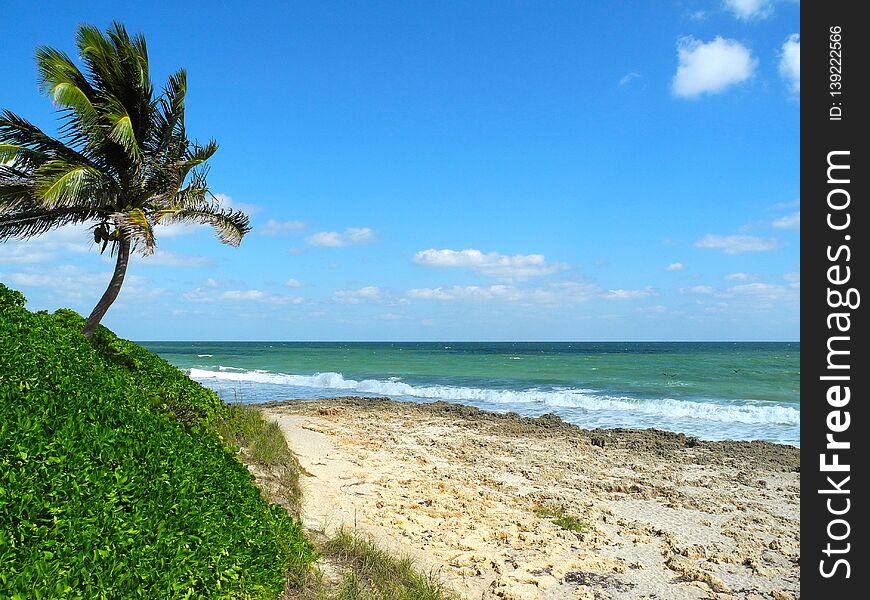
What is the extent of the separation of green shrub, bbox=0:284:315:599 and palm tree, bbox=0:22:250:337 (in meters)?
7.36

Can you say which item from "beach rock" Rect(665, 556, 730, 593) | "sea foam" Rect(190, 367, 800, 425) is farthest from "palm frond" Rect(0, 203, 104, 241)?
"sea foam" Rect(190, 367, 800, 425)

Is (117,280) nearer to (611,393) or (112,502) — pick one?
(112,502)

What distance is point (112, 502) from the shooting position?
Result: 321 cm

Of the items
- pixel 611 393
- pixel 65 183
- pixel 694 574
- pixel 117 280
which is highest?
pixel 65 183

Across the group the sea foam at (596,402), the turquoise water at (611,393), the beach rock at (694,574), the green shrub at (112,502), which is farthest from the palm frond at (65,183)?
the sea foam at (596,402)

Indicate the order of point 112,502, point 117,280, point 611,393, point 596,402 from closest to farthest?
1. point 112,502
2. point 117,280
3. point 596,402
4. point 611,393

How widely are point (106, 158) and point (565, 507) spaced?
12.2m

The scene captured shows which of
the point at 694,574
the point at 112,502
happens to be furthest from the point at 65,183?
the point at 694,574

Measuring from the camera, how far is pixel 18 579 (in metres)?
2.49

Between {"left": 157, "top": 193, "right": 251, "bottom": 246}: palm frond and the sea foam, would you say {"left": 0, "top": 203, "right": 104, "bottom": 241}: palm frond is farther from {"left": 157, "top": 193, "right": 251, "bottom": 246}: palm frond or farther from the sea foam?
the sea foam

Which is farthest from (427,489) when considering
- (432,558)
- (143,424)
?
(143,424)

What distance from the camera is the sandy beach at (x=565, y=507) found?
6.65 metres

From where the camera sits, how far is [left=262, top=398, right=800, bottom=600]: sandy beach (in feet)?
21.8
